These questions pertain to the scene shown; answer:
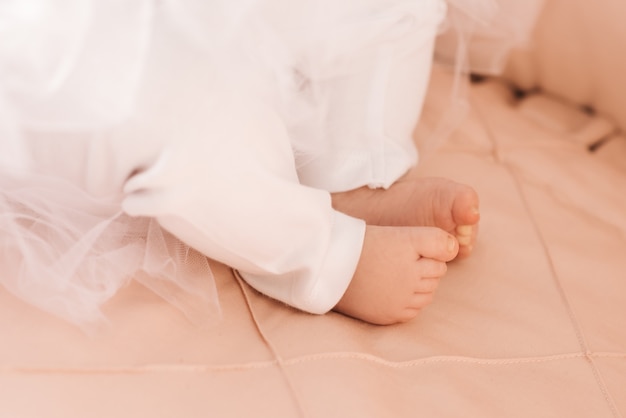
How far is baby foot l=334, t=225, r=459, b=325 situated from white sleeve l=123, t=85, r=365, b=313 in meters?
0.02

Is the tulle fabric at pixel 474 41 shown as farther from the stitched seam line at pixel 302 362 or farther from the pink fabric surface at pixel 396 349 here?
the stitched seam line at pixel 302 362

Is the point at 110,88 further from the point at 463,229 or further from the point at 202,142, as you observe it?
the point at 463,229

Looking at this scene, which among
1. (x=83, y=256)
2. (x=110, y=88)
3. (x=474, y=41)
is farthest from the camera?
(x=474, y=41)

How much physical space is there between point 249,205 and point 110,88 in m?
0.14

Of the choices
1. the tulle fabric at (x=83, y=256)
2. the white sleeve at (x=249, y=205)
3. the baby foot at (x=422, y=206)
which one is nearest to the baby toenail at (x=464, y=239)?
the baby foot at (x=422, y=206)

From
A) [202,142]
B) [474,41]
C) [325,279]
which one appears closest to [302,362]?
[325,279]

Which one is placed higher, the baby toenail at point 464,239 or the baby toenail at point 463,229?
the baby toenail at point 463,229

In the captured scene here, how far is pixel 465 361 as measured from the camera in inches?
25.5

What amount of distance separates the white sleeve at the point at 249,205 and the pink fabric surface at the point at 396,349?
0.13 ft

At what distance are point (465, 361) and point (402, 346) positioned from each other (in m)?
0.05

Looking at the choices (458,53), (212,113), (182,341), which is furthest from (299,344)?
(458,53)

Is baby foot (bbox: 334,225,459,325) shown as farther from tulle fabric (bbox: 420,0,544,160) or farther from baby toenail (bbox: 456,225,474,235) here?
tulle fabric (bbox: 420,0,544,160)

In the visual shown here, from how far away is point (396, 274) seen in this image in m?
0.68

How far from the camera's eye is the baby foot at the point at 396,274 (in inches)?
26.3
